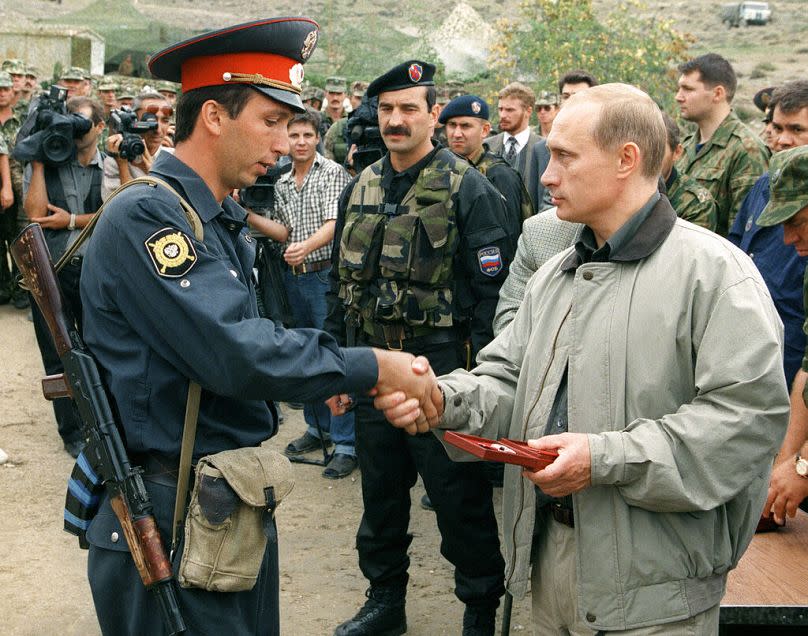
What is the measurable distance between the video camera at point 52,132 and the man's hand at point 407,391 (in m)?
5.25

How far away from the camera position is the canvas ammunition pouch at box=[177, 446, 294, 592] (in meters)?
2.44

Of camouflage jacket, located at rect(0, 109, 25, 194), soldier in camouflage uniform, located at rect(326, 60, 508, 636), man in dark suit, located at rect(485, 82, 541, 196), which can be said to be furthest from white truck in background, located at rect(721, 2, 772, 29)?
soldier in camouflage uniform, located at rect(326, 60, 508, 636)

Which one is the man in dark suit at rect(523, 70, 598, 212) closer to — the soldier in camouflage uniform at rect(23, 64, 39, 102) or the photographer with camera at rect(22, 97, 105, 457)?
the photographer with camera at rect(22, 97, 105, 457)

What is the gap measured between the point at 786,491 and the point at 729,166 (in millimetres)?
3427

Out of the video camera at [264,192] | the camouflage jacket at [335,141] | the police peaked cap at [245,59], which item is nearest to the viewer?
the police peaked cap at [245,59]

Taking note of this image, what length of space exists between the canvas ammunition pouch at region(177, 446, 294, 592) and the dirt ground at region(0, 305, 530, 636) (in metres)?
2.04

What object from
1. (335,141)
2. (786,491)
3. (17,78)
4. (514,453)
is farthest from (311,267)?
(17,78)

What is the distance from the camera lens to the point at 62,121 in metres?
7.07

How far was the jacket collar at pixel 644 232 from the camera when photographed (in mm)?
2404

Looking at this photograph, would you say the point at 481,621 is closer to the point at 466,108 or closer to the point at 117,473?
the point at 117,473

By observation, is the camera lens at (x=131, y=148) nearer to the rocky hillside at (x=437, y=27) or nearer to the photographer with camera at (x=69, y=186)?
the photographer with camera at (x=69, y=186)

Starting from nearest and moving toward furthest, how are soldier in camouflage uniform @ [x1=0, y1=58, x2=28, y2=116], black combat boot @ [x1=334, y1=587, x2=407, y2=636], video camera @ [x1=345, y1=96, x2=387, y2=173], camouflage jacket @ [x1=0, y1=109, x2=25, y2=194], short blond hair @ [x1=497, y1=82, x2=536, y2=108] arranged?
1. black combat boot @ [x1=334, y1=587, x2=407, y2=636]
2. video camera @ [x1=345, y1=96, x2=387, y2=173]
3. short blond hair @ [x1=497, y1=82, x2=536, y2=108]
4. camouflage jacket @ [x1=0, y1=109, x2=25, y2=194]
5. soldier in camouflage uniform @ [x1=0, y1=58, x2=28, y2=116]

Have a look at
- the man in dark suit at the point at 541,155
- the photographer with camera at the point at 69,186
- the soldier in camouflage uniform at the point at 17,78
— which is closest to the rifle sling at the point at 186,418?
the photographer with camera at the point at 69,186

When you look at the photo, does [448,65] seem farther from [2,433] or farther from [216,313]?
[216,313]
